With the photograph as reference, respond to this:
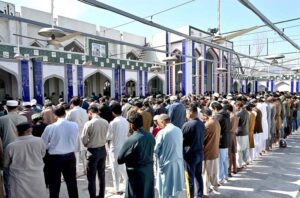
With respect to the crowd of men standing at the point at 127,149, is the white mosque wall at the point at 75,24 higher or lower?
higher

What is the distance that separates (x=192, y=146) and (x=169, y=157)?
0.50 m

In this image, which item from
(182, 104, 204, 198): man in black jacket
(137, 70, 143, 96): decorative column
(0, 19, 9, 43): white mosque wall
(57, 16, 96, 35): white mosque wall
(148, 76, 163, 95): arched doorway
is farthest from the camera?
(148, 76, 163, 95): arched doorway

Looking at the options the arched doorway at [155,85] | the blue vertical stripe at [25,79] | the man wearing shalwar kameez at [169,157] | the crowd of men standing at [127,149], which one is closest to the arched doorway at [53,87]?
the blue vertical stripe at [25,79]

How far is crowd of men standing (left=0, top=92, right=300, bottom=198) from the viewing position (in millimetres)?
2818

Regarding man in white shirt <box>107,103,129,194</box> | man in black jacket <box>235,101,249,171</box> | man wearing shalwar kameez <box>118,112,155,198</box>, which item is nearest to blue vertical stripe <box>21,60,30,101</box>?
man in white shirt <box>107,103,129,194</box>

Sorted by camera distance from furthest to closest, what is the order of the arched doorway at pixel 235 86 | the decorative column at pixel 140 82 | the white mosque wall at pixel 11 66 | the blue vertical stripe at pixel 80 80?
the arched doorway at pixel 235 86 < the decorative column at pixel 140 82 < the blue vertical stripe at pixel 80 80 < the white mosque wall at pixel 11 66

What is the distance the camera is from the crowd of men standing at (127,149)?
2.82 metres

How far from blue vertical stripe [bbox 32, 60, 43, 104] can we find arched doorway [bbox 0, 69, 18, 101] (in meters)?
2.24

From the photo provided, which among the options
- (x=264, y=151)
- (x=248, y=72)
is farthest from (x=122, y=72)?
(x=248, y=72)

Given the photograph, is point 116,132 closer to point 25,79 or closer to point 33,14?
point 25,79

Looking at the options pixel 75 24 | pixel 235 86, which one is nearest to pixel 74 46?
pixel 75 24

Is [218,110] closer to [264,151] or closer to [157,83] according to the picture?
[264,151]

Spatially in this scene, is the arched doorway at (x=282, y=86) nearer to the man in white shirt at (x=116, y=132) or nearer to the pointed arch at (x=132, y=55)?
the pointed arch at (x=132, y=55)

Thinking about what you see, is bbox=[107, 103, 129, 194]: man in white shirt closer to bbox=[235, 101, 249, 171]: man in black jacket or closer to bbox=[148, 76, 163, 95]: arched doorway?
bbox=[235, 101, 249, 171]: man in black jacket
